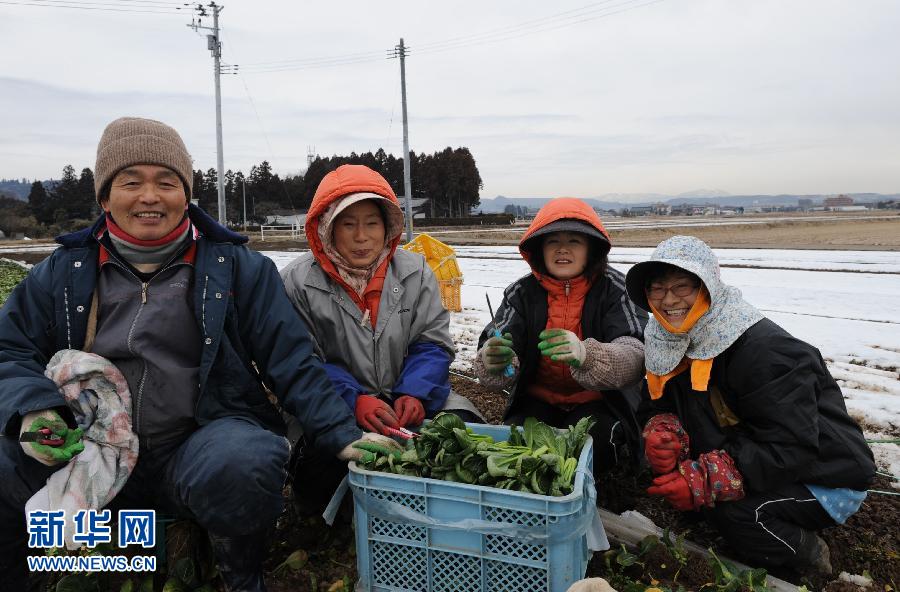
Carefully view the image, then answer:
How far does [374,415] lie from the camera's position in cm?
260

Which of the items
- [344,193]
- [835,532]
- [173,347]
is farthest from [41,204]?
[835,532]

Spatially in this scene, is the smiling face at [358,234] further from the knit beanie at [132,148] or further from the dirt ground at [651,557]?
the dirt ground at [651,557]

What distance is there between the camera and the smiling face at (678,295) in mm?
2514

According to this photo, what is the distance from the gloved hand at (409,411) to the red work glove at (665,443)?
3.21 ft

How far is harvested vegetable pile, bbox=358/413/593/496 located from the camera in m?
1.98

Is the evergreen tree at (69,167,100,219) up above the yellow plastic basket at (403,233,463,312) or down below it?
above

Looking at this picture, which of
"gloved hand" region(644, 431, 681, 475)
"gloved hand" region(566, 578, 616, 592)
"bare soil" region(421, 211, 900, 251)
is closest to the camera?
"gloved hand" region(566, 578, 616, 592)

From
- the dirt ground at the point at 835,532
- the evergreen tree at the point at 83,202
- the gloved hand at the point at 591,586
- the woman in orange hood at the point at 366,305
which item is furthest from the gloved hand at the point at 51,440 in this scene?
the evergreen tree at the point at 83,202

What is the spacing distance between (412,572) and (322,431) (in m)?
0.62

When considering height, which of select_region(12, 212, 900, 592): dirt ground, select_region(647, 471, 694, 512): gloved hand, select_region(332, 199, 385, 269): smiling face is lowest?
select_region(12, 212, 900, 592): dirt ground

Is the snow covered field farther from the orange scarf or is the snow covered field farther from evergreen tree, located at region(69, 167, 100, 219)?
evergreen tree, located at region(69, 167, 100, 219)

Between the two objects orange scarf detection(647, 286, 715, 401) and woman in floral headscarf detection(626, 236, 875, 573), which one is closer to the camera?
woman in floral headscarf detection(626, 236, 875, 573)

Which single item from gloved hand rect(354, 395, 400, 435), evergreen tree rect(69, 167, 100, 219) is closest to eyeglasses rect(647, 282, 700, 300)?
gloved hand rect(354, 395, 400, 435)

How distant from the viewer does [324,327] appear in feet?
9.32
